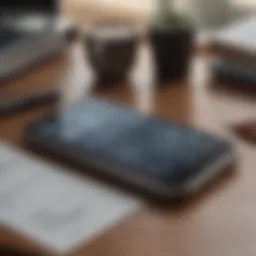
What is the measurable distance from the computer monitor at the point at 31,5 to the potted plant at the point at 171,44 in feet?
0.65

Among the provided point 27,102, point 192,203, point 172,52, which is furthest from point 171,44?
point 192,203

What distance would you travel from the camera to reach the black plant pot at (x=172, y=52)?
123cm

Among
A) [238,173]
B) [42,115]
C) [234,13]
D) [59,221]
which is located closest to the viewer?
[59,221]

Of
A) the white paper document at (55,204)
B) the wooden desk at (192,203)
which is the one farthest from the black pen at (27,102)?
the white paper document at (55,204)

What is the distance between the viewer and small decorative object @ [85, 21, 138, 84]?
48.4 inches

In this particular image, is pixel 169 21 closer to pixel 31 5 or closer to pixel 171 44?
pixel 171 44

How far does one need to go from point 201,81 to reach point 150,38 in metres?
0.11

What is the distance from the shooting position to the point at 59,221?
0.89 m

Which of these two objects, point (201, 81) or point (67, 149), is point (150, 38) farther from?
point (67, 149)

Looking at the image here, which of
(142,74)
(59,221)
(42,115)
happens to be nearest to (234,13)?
(142,74)

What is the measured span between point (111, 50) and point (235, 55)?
0.64 ft

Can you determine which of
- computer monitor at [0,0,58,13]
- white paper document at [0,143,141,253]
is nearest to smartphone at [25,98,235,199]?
white paper document at [0,143,141,253]

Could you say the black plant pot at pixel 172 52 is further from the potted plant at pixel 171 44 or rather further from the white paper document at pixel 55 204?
the white paper document at pixel 55 204

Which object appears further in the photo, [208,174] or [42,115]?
[42,115]
